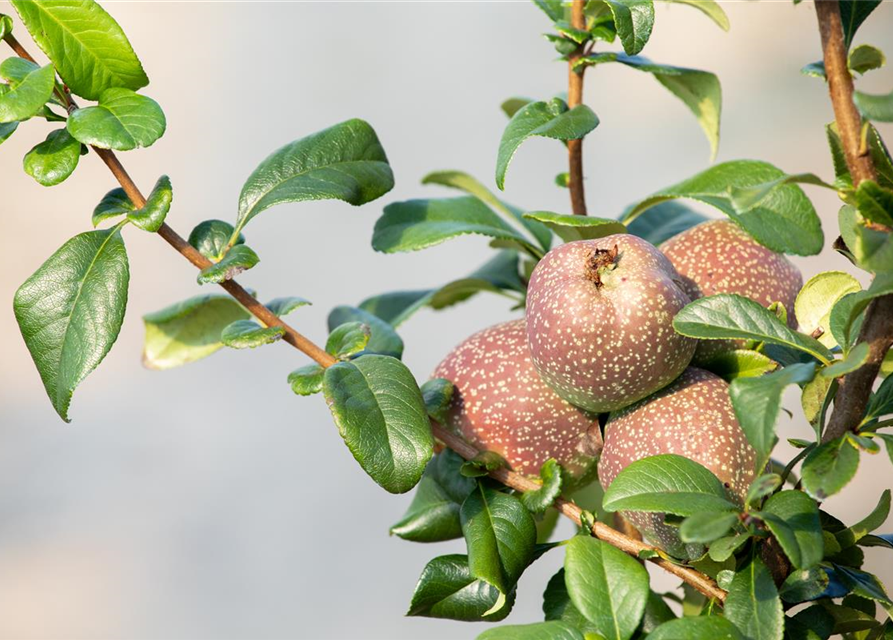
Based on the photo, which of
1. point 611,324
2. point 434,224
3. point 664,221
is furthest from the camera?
point 664,221

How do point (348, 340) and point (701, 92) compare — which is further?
point (701, 92)

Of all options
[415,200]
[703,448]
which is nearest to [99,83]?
[415,200]

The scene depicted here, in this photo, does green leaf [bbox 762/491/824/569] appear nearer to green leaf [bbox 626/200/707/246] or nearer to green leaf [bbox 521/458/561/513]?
green leaf [bbox 521/458/561/513]

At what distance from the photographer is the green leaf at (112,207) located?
44 centimetres

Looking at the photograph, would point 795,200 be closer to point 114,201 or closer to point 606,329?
point 606,329

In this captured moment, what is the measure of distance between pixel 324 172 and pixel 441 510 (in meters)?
0.20

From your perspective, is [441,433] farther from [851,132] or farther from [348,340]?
[851,132]

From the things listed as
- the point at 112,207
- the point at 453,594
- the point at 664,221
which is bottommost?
the point at 453,594

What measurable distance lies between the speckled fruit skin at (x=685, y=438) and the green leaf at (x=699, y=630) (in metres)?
0.07

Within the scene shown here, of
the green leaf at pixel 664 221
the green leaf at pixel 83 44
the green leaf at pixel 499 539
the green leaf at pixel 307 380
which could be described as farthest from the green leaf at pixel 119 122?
the green leaf at pixel 664 221

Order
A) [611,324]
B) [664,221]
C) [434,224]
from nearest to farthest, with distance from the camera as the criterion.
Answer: [611,324]
[434,224]
[664,221]

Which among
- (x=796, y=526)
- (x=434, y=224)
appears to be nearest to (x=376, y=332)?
(x=434, y=224)

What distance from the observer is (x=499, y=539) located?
450mm

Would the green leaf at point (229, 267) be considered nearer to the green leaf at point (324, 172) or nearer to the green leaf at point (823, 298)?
the green leaf at point (324, 172)
